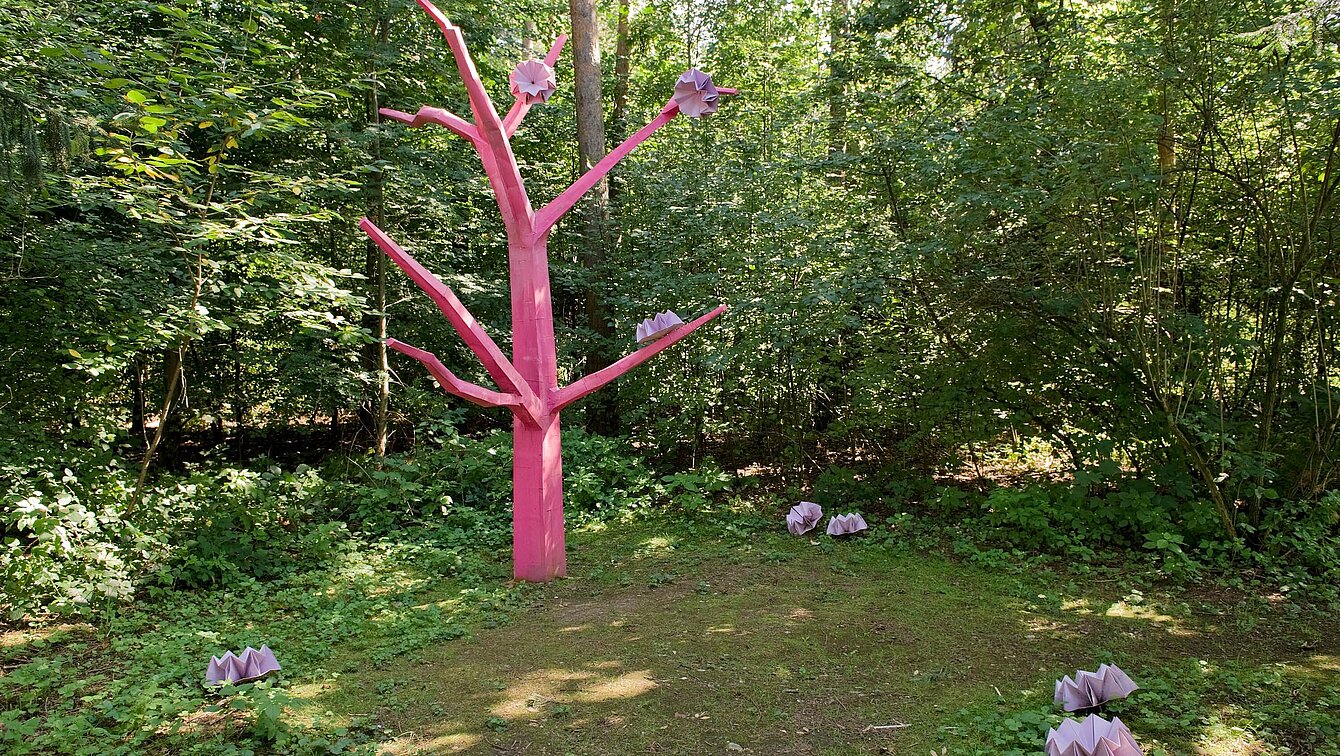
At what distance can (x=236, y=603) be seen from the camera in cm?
435

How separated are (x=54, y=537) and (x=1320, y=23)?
7163 millimetres

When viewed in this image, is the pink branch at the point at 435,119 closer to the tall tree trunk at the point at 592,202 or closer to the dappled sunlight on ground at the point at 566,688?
the dappled sunlight on ground at the point at 566,688

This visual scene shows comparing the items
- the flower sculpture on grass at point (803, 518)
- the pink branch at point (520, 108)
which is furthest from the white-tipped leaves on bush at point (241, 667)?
the flower sculpture on grass at point (803, 518)

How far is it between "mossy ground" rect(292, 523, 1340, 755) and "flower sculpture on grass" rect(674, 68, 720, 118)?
2898mm

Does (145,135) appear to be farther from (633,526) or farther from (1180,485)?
(1180,485)

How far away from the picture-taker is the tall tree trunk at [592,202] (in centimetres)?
795

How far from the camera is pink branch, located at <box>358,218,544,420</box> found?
426cm

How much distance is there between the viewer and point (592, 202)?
8062 millimetres

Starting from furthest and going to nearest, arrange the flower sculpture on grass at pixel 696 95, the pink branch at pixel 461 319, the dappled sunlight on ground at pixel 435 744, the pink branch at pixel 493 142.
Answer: the flower sculpture on grass at pixel 696 95, the pink branch at pixel 493 142, the pink branch at pixel 461 319, the dappled sunlight on ground at pixel 435 744

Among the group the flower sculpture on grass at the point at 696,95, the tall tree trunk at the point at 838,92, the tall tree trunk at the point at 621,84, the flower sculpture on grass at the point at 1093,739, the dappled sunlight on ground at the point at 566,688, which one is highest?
the tall tree trunk at the point at 621,84

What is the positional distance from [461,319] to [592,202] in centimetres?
407

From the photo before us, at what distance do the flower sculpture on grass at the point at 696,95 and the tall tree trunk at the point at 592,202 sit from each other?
10.9 feet

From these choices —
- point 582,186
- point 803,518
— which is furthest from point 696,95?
point 803,518

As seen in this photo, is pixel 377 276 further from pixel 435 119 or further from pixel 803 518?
pixel 803 518
